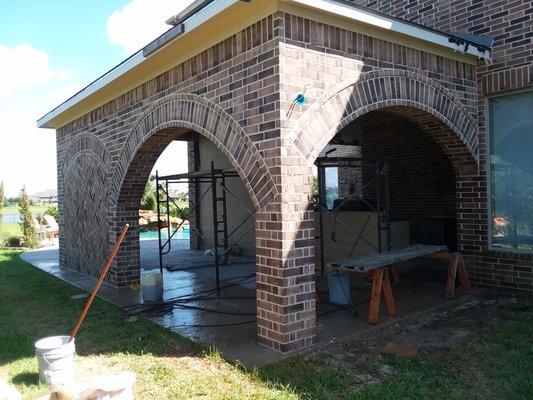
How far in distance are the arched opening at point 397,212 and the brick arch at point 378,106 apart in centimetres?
11

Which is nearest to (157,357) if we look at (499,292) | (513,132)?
(499,292)

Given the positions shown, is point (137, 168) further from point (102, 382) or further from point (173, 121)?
point (102, 382)

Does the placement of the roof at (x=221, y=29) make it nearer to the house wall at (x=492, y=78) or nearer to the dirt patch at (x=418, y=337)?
the house wall at (x=492, y=78)

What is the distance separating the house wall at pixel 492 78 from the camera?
615cm

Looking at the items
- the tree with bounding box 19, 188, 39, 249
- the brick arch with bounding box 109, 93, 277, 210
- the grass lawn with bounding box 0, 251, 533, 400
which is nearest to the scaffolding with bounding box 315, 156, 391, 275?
the brick arch with bounding box 109, 93, 277, 210

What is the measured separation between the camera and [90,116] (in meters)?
8.88

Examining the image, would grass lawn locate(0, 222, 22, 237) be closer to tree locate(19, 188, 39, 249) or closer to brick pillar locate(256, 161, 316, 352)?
tree locate(19, 188, 39, 249)

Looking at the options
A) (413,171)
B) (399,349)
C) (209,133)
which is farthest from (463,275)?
(209,133)

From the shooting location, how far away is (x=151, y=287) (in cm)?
677

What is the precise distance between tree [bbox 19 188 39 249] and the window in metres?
15.1

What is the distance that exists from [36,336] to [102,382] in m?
2.81

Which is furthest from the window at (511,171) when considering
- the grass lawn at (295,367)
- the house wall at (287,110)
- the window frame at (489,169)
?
the grass lawn at (295,367)

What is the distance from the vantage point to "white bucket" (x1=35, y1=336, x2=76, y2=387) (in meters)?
3.89

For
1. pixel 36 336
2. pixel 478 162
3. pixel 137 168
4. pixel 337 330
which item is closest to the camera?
pixel 337 330
